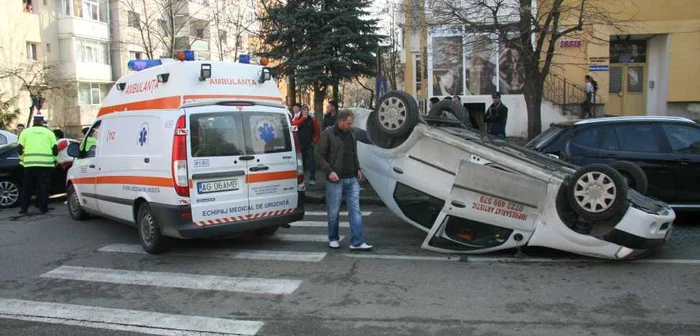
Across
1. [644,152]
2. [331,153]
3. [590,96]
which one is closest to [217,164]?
[331,153]

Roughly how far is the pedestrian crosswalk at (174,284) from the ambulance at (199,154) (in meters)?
0.41

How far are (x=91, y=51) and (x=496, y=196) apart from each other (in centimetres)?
3806

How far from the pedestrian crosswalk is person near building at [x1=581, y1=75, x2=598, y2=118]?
13.7 meters

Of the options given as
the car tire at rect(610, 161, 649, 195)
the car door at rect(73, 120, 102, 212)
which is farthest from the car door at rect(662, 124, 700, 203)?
the car door at rect(73, 120, 102, 212)

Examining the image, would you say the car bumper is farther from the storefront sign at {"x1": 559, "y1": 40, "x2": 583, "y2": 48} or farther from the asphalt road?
the storefront sign at {"x1": 559, "y1": 40, "x2": 583, "y2": 48}

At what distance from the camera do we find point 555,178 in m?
5.67

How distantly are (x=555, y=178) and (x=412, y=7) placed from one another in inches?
347

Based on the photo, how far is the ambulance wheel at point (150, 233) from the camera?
6680 millimetres

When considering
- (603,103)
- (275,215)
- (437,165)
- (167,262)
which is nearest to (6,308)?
(167,262)

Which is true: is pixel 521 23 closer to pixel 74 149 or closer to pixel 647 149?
pixel 647 149

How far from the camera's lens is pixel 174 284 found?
18.7ft

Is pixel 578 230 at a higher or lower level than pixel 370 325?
higher

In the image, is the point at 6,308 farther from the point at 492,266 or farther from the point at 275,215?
the point at 492,266

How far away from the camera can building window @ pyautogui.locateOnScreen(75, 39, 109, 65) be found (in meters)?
36.4
